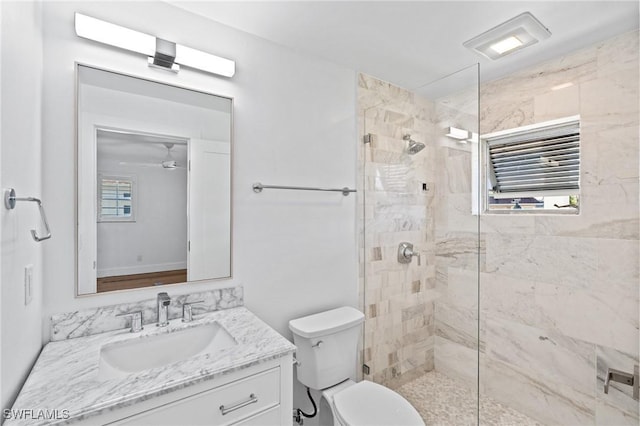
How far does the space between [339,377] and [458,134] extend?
156cm

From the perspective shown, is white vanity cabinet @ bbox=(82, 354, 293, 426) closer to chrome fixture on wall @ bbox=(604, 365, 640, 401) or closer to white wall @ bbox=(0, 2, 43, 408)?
white wall @ bbox=(0, 2, 43, 408)

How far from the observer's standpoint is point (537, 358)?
2.12 metres

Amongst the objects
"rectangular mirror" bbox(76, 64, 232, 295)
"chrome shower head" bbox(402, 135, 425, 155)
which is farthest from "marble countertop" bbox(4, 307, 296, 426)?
"chrome shower head" bbox(402, 135, 425, 155)

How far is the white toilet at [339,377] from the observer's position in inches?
60.7

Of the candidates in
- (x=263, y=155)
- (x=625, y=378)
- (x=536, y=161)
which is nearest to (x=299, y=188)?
(x=263, y=155)

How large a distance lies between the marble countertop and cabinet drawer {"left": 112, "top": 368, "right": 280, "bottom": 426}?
0.06 metres

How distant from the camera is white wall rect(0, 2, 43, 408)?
2.79 feet

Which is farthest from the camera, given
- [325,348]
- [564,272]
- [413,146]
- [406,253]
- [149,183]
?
[406,253]

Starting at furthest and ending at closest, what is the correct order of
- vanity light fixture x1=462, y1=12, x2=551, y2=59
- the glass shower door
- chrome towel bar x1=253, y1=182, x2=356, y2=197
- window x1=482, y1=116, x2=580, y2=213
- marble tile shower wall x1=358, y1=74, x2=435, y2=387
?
1. marble tile shower wall x1=358, y1=74, x2=435, y2=387
2. window x1=482, y1=116, x2=580, y2=213
3. the glass shower door
4. chrome towel bar x1=253, y1=182, x2=356, y2=197
5. vanity light fixture x1=462, y1=12, x2=551, y2=59

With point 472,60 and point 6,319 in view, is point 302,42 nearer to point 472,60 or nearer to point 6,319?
point 472,60

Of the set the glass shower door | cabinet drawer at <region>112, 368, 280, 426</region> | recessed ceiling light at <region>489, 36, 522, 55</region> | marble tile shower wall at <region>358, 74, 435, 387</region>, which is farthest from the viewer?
marble tile shower wall at <region>358, 74, 435, 387</region>

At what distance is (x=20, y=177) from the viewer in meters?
0.98

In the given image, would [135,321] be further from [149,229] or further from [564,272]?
[564,272]

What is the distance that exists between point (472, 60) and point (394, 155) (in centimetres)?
79
